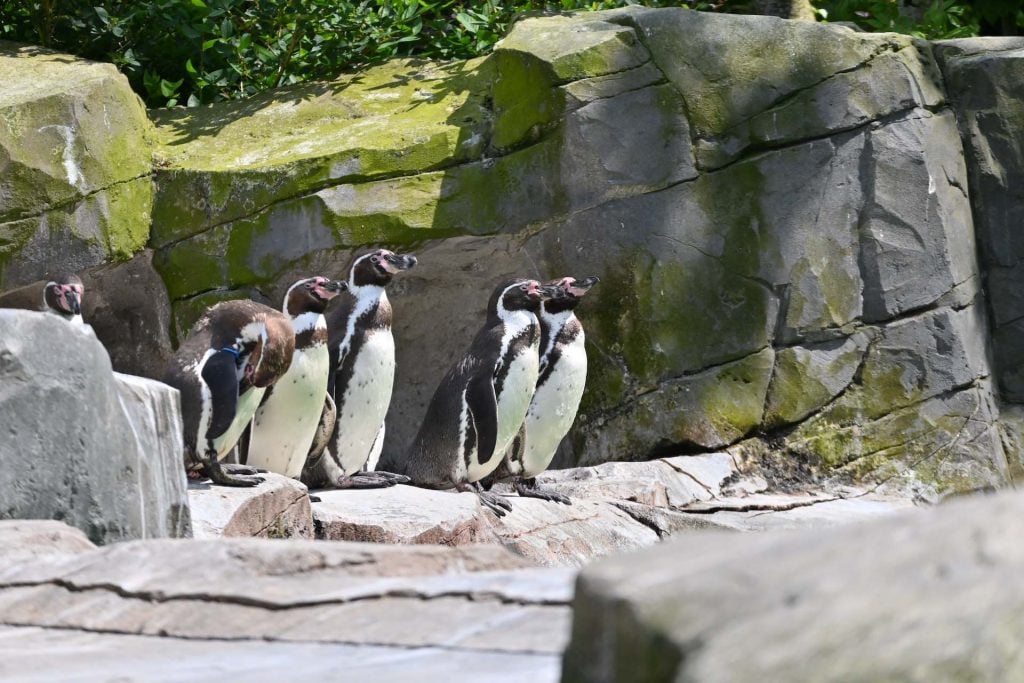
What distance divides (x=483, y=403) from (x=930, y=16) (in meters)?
4.68

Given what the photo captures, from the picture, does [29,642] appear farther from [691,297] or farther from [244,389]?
[691,297]

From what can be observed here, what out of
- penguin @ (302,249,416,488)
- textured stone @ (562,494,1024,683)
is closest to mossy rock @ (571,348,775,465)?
penguin @ (302,249,416,488)

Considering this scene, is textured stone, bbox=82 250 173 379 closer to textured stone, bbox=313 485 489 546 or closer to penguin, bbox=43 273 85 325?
penguin, bbox=43 273 85 325

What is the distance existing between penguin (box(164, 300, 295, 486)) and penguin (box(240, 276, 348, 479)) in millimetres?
238

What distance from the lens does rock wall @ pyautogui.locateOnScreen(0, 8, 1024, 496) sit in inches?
325

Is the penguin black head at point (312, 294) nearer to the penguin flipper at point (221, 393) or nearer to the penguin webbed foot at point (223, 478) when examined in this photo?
the penguin flipper at point (221, 393)

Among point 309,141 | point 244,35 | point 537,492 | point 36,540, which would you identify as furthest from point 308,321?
point 244,35

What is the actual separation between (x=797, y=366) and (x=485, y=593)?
5982mm

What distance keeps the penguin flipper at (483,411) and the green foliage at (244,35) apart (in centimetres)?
331

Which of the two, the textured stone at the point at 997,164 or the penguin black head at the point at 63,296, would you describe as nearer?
the penguin black head at the point at 63,296

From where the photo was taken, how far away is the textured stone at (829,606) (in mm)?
1383

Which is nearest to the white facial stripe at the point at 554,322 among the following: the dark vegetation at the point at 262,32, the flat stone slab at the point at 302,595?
the dark vegetation at the point at 262,32

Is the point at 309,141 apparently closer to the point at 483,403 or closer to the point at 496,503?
the point at 483,403

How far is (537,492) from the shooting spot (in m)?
6.73
